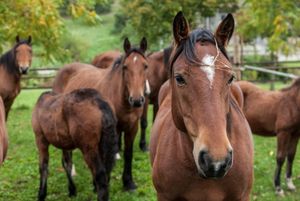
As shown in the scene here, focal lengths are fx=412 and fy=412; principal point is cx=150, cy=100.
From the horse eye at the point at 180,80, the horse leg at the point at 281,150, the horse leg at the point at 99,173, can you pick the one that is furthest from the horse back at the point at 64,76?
the horse eye at the point at 180,80

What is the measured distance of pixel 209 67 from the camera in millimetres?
2211

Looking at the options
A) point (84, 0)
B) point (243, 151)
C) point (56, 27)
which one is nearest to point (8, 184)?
point (84, 0)

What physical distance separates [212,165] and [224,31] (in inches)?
34.3

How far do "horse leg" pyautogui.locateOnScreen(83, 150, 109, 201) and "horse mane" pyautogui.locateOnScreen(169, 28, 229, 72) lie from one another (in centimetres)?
259

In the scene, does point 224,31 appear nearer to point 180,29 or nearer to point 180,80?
point 180,29

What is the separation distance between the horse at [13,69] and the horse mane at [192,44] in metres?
7.28

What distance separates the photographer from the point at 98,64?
10.2 m

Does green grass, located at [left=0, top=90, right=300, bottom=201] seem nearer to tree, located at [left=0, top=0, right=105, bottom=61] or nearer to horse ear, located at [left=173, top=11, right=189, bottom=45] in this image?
tree, located at [left=0, top=0, right=105, bottom=61]

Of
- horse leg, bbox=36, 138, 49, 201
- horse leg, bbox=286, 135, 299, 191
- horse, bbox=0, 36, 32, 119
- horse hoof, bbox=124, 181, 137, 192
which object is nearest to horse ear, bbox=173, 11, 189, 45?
horse leg, bbox=36, 138, 49, 201

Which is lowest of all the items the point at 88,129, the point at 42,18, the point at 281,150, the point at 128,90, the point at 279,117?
the point at 281,150

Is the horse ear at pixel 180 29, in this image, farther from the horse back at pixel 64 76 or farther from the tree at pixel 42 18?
the horse back at pixel 64 76

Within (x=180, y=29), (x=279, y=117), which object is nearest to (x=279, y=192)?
(x=279, y=117)

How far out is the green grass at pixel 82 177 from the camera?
18.3 ft

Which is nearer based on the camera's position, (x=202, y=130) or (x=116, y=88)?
(x=202, y=130)
